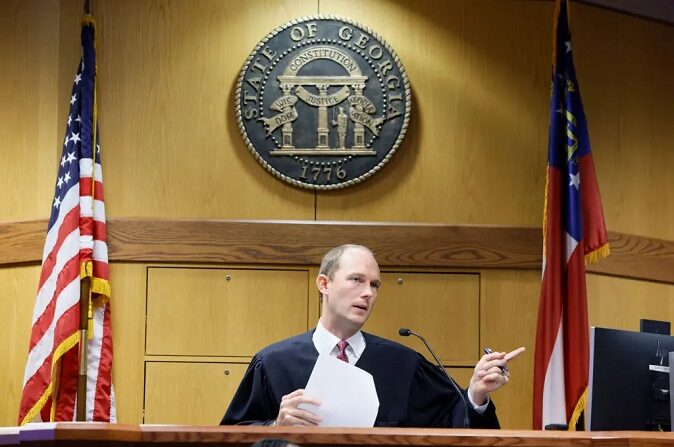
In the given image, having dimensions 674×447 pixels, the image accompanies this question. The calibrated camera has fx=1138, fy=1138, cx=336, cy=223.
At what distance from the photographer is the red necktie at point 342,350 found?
15.2 feet

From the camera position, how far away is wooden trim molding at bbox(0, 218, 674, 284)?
20.9 ft

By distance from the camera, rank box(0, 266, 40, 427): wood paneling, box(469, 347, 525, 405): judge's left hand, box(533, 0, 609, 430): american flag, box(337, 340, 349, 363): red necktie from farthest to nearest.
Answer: box(0, 266, 40, 427): wood paneling, box(533, 0, 609, 430): american flag, box(337, 340, 349, 363): red necktie, box(469, 347, 525, 405): judge's left hand

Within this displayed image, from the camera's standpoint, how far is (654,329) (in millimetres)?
4484

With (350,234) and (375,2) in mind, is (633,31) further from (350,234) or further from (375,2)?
(350,234)

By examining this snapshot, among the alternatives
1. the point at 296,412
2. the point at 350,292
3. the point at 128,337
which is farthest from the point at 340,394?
the point at 128,337

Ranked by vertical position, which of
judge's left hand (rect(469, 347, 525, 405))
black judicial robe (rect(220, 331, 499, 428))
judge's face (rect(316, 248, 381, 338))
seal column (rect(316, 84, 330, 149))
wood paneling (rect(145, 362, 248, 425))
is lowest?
wood paneling (rect(145, 362, 248, 425))

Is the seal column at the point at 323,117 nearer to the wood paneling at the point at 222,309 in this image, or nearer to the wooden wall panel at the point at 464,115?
the wooden wall panel at the point at 464,115

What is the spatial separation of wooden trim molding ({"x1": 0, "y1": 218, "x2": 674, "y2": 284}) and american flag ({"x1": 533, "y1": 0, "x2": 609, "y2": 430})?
0.38 meters

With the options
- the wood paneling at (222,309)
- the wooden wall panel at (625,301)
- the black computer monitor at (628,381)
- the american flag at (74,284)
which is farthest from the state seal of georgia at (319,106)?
the black computer monitor at (628,381)

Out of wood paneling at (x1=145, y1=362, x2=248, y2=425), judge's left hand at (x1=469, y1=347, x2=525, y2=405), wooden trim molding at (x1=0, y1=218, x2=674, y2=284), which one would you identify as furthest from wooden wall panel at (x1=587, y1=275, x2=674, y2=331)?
judge's left hand at (x1=469, y1=347, x2=525, y2=405)

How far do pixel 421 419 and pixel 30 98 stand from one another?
3182mm

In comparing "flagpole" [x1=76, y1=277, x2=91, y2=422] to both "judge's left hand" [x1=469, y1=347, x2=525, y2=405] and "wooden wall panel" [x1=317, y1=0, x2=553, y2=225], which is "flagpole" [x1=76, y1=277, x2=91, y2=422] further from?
"judge's left hand" [x1=469, y1=347, x2=525, y2=405]

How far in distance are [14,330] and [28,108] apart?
4.13 ft

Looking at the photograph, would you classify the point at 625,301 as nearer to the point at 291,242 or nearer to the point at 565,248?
the point at 565,248
